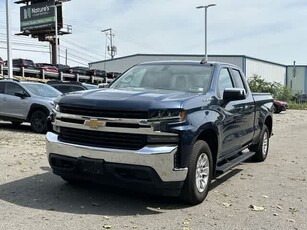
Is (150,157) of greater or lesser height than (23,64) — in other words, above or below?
below

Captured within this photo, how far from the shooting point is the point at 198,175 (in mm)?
5738

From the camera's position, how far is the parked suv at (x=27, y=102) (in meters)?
13.4

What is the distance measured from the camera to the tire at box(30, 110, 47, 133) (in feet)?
43.7

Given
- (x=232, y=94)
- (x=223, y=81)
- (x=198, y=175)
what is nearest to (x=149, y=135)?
(x=198, y=175)

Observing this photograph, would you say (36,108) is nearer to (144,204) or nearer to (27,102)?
(27,102)

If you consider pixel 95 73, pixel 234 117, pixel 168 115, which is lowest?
pixel 234 117

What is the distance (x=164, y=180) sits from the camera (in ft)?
17.1

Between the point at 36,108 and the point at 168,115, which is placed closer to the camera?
the point at 168,115

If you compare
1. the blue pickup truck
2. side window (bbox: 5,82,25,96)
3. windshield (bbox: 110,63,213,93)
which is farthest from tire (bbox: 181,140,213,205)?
side window (bbox: 5,82,25,96)

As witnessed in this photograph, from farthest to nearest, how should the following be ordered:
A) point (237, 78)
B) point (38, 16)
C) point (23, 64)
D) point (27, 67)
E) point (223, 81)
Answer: point (38, 16) → point (27, 67) → point (23, 64) → point (237, 78) → point (223, 81)

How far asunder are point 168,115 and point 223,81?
206 centimetres

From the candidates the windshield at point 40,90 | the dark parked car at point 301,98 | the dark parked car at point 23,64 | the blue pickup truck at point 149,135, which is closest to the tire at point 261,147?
the blue pickup truck at point 149,135

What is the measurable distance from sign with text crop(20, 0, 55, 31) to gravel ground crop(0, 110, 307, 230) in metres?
60.6

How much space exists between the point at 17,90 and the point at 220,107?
9325 mm
